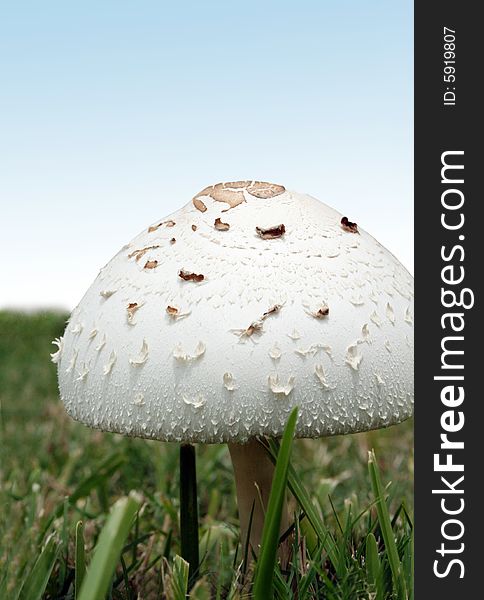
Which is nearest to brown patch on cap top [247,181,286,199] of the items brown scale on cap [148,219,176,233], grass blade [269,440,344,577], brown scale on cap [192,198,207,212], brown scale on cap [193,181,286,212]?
brown scale on cap [193,181,286,212]

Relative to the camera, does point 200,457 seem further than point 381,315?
Yes

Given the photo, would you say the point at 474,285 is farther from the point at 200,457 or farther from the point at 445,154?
the point at 200,457

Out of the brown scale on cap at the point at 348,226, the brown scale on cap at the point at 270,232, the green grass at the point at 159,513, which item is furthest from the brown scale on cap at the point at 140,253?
the green grass at the point at 159,513

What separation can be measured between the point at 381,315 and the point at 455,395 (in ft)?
0.90

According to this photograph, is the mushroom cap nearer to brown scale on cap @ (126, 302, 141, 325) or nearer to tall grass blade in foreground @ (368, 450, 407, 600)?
brown scale on cap @ (126, 302, 141, 325)

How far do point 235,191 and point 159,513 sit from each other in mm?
1394

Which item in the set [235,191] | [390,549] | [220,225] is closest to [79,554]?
[390,549]

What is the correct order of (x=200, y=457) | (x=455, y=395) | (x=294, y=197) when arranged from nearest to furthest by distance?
(x=455, y=395) → (x=294, y=197) → (x=200, y=457)

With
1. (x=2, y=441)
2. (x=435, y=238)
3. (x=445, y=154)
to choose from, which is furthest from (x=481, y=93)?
(x=2, y=441)

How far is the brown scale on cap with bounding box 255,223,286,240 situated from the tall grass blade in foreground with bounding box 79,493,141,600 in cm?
A: 88

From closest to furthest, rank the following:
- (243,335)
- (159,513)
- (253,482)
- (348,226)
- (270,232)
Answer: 1. (243,335)
2. (270,232)
3. (348,226)
4. (253,482)
5. (159,513)

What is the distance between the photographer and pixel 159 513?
3.00 m

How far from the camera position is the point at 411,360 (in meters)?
2.02

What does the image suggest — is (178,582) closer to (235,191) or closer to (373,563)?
(373,563)
